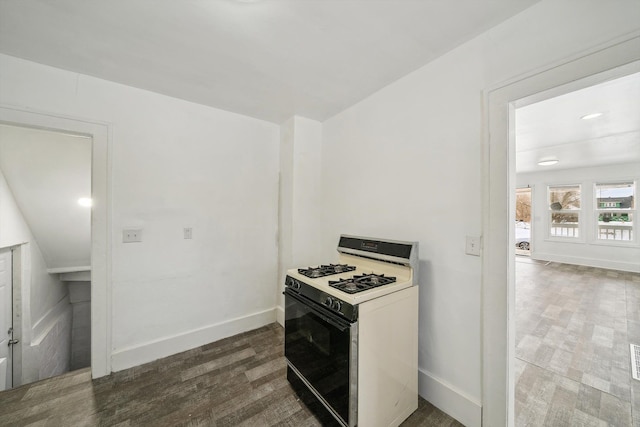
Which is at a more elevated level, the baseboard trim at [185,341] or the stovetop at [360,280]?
the stovetop at [360,280]

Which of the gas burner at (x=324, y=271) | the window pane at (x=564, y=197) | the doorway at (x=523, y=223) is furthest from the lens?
the doorway at (x=523, y=223)

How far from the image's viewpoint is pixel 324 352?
4.85 ft

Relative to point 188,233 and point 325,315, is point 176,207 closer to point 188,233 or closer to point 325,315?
point 188,233

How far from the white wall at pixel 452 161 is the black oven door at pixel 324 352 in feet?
2.63

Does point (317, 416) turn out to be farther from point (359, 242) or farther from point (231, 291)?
point (231, 291)

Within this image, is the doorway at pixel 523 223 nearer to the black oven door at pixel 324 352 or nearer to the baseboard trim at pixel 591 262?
the baseboard trim at pixel 591 262

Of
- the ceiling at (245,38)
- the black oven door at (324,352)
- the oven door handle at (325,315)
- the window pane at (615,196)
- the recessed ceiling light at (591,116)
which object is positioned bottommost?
the black oven door at (324,352)

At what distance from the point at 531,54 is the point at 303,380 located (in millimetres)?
2493

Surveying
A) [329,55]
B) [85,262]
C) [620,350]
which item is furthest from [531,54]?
[85,262]

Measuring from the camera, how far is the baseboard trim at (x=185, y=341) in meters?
2.06

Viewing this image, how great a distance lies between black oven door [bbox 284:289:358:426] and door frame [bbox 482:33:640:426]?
854 millimetres

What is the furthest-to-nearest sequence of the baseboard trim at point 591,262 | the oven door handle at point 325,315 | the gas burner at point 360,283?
the baseboard trim at point 591,262 < the gas burner at point 360,283 < the oven door handle at point 325,315

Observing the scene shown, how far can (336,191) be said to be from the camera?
105 inches

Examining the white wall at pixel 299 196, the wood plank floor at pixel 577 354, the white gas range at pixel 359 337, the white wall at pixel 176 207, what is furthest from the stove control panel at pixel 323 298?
the wood plank floor at pixel 577 354
